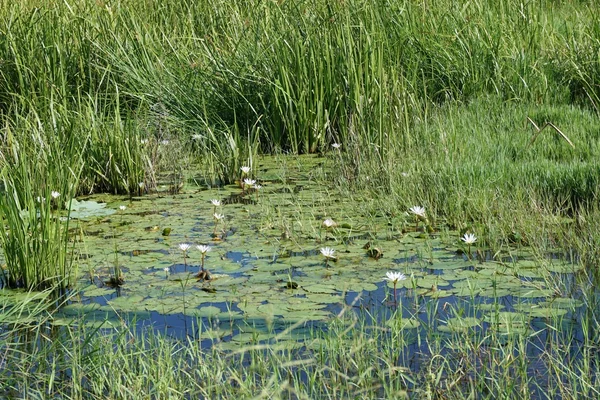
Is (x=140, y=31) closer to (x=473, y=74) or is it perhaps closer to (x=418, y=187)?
(x=473, y=74)

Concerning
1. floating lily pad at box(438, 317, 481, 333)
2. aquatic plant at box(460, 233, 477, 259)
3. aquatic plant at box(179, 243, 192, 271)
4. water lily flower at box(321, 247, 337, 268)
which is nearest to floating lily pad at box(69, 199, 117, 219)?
aquatic plant at box(179, 243, 192, 271)

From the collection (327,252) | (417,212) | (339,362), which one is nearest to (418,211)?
(417,212)

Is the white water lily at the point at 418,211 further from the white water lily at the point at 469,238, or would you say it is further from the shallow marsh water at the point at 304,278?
the white water lily at the point at 469,238

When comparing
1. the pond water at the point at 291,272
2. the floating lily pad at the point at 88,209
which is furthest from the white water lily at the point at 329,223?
the floating lily pad at the point at 88,209

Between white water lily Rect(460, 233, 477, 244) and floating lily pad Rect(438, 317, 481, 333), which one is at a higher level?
floating lily pad Rect(438, 317, 481, 333)

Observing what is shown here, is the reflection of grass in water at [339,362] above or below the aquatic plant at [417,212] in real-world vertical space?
above

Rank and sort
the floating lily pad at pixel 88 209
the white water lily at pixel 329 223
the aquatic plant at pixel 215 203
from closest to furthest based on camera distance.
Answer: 1. the white water lily at pixel 329 223
2. the aquatic plant at pixel 215 203
3. the floating lily pad at pixel 88 209

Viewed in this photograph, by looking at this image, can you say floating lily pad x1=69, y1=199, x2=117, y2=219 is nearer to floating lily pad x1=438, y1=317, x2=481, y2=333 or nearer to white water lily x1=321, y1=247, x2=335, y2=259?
white water lily x1=321, y1=247, x2=335, y2=259

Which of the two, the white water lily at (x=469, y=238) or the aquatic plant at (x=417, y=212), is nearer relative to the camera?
the white water lily at (x=469, y=238)

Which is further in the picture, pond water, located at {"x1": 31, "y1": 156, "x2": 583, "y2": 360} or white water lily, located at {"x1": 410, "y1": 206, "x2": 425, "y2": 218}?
white water lily, located at {"x1": 410, "y1": 206, "x2": 425, "y2": 218}

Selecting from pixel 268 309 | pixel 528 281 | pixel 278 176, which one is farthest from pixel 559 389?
pixel 278 176

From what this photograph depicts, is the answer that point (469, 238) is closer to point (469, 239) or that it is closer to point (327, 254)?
point (469, 239)

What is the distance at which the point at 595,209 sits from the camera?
4.24m

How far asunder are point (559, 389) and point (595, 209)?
1.70m
